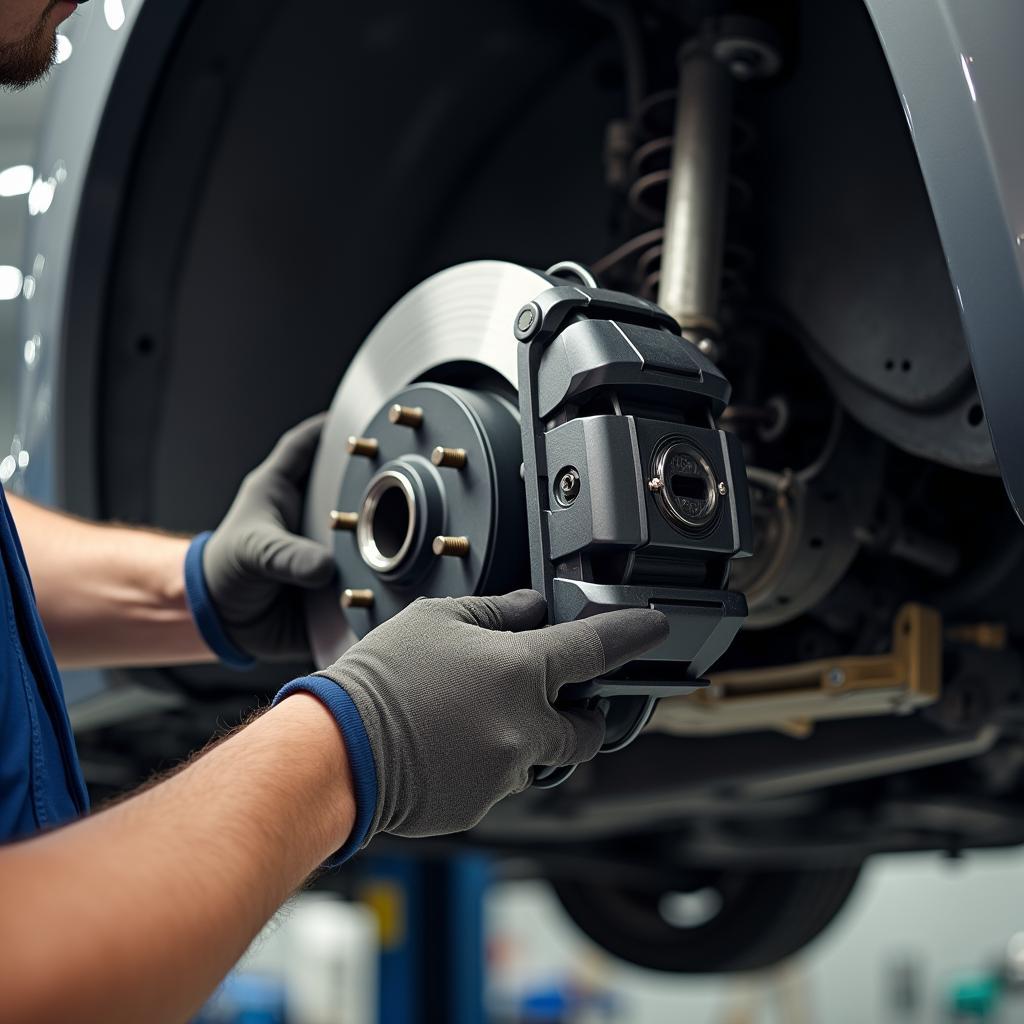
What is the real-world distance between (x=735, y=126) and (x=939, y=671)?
413 mm

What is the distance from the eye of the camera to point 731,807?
4.97 ft

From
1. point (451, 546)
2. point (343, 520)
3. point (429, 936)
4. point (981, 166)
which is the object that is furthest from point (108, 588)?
point (429, 936)

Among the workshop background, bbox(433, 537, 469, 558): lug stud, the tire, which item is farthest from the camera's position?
the workshop background

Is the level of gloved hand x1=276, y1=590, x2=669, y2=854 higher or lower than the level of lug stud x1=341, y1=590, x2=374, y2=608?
lower

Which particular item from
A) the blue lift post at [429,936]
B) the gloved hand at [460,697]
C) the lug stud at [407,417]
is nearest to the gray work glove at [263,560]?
the lug stud at [407,417]

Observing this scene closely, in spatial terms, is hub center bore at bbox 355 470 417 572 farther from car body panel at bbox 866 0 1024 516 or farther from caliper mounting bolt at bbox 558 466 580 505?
car body panel at bbox 866 0 1024 516

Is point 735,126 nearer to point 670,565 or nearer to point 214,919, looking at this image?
point 670,565

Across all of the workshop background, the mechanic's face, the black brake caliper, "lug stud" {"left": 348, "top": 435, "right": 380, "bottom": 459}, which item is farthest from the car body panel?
the workshop background

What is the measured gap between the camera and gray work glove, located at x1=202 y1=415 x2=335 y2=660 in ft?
2.80

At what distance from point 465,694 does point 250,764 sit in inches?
4.4

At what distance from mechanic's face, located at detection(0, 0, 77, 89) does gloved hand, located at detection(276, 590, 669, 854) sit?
0.38m

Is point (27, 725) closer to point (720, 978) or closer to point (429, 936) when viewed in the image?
point (429, 936)

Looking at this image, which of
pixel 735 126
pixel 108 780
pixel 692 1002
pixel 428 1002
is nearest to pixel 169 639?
pixel 735 126

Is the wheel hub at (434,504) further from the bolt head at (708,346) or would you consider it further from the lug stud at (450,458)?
the bolt head at (708,346)
